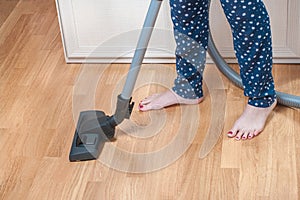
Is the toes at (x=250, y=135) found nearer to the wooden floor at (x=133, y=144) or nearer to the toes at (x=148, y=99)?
the wooden floor at (x=133, y=144)

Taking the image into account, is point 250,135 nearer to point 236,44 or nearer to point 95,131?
point 236,44

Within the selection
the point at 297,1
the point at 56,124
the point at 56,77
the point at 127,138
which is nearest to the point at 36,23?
the point at 56,77

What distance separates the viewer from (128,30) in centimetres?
223

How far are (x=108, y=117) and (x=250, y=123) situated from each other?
417mm

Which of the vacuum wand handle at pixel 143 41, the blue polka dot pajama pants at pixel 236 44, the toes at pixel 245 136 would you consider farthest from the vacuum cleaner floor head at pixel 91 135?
the toes at pixel 245 136

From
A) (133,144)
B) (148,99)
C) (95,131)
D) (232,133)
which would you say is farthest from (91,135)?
(232,133)

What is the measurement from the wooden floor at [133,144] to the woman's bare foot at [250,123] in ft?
0.07

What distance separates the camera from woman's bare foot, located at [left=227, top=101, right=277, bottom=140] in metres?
1.91

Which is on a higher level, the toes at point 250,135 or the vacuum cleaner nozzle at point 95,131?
the vacuum cleaner nozzle at point 95,131

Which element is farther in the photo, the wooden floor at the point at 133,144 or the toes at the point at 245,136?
the toes at the point at 245,136

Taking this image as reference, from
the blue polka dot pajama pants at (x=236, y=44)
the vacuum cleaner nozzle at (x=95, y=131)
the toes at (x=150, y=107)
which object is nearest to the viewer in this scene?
the blue polka dot pajama pants at (x=236, y=44)

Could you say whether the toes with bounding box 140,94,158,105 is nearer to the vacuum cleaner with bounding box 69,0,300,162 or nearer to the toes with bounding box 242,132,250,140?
the vacuum cleaner with bounding box 69,0,300,162

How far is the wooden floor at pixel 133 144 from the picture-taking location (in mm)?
1769

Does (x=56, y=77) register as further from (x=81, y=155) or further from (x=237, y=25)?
(x=237, y=25)
